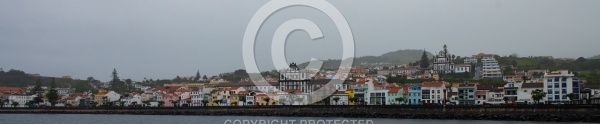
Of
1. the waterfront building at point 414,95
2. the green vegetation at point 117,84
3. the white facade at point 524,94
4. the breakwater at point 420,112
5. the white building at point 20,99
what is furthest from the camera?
the green vegetation at point 117,84

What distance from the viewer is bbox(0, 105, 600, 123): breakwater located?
3775 cm

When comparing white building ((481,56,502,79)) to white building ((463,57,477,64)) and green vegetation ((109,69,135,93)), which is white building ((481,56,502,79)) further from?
green vegetation ((109,69,135,93))

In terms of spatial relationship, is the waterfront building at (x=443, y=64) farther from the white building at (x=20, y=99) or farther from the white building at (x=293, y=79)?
the white building at (x=20, y=99)

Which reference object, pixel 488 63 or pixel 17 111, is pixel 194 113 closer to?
pixel 17 111

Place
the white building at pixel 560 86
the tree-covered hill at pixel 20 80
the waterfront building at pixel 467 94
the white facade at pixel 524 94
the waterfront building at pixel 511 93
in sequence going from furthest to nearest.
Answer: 1. the tree-covered hill at pixel 20 80
2. the waterfront building at pixel 467 94
3. the waterfront building at pixel 511 93
4. the white facade at pixel 524 94
5. the white building at pixel 560 86

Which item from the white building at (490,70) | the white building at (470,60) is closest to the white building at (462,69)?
the white building at (490,70)

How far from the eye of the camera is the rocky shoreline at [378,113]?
37.6 m

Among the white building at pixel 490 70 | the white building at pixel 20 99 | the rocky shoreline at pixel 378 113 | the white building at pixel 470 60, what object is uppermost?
the white building at pixel 470 60

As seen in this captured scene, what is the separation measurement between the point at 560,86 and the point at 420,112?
13.1 metres

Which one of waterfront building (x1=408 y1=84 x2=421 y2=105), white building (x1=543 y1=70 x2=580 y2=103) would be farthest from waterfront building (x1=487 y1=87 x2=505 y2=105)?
waterfront building (x1=408 y1=84 x2=421 y2=105)

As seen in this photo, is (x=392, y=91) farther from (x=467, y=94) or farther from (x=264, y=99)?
(x=264, y=99)

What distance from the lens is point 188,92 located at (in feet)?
280

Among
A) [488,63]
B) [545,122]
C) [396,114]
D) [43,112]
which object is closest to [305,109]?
[396,114]

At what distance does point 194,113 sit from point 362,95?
13939 millimetres
